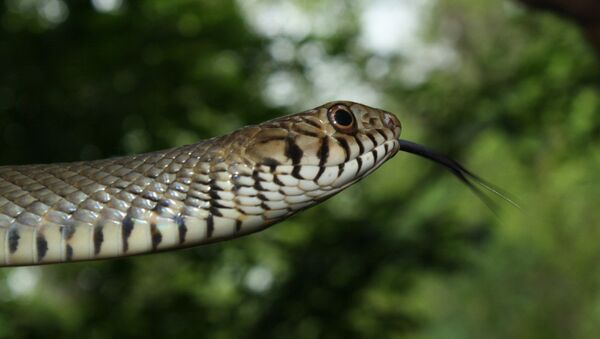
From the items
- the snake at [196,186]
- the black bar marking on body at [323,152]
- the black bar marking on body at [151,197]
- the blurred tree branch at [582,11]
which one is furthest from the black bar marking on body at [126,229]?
the blurred tree branch at [582,11]

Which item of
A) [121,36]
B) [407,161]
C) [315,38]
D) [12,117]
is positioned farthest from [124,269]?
[407,161]

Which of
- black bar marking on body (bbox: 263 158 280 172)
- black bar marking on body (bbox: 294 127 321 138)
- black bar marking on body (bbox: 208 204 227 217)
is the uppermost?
black bar marking on body (bbox: 294 127 321 138)

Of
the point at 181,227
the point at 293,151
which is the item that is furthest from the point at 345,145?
the point at 181,227

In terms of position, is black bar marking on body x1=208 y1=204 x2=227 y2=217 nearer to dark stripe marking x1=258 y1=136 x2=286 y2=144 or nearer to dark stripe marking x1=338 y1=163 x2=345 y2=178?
dark stripe marking x1=258 y1=136 x2=286 y2=144

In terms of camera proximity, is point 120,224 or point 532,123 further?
point 532,123

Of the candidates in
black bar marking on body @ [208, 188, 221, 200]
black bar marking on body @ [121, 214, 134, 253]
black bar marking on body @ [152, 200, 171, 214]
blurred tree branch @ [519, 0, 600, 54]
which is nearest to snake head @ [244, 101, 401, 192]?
black bar marking on body @ [208, 188, 221, 200]

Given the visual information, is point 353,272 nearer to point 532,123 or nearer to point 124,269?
point 124,269
